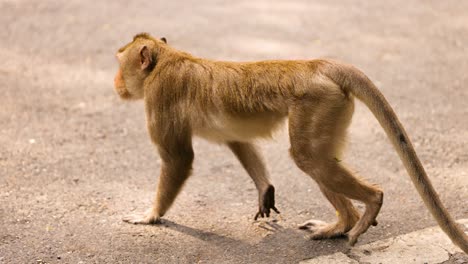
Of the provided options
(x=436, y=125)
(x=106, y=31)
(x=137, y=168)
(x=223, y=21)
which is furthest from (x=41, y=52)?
(x=436, y=125)

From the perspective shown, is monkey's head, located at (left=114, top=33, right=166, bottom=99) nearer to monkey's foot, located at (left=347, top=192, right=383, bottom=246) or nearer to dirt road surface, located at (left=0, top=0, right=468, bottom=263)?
dirt road surface, located at (left=0, top=0, right=468, bottom=263)

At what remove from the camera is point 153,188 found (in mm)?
6266

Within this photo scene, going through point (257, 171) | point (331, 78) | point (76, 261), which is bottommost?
point (76, 261)

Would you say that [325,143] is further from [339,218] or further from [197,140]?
[197,140]

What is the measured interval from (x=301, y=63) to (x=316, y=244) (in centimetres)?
140

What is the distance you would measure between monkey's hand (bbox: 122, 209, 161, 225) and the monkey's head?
3.16 feet

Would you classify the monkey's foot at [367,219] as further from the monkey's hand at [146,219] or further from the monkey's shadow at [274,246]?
the monkey's hand at [146,219]

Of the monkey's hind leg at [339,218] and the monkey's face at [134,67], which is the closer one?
the monkey's hind leg at [339,218]

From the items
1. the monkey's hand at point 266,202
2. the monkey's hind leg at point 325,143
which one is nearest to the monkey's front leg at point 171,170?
the monkey's hand at point 266,202

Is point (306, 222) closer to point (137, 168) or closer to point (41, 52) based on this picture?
point (137, 168)

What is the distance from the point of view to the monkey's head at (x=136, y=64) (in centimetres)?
551

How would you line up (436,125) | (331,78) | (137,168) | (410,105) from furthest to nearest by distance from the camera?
(410,105) < (436,125) < (137,168) < (331,78)

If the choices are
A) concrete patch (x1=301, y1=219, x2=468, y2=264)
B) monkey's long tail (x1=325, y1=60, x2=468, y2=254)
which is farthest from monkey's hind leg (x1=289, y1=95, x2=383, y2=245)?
concrete patch (x1=301, y1=219, x2=468, y2=264)

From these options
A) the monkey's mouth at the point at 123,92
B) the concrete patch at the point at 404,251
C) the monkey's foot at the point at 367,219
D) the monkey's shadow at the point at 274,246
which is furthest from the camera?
the monkey's mouth at the point at 123,92
